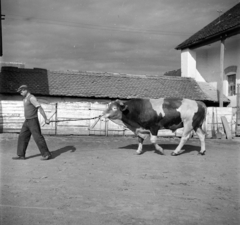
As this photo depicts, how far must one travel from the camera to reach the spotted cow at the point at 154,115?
934cm

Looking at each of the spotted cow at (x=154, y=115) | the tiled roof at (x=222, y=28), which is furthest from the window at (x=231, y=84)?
the spotted cow at (x=154, y=115)

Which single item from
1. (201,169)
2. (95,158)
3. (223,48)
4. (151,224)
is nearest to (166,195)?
(151,224)

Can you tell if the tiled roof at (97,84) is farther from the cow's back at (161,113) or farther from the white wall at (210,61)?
the cow's back at (161,113)

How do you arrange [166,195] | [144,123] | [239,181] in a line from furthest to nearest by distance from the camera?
[144,123] → [239,181] → [166,195]

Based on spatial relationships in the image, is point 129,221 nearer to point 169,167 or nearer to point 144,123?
point 169,167

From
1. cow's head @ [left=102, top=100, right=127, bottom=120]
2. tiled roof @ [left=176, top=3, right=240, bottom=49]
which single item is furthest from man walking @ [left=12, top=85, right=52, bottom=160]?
tiled roof @ [left=176, top=3, right=240, bottom=49]

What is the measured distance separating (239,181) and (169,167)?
70.0 inches

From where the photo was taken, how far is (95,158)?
28.9 feet

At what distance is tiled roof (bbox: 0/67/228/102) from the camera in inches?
659

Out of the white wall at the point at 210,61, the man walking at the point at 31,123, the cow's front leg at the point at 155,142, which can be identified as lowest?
the cow's front leg at the point at 155,142

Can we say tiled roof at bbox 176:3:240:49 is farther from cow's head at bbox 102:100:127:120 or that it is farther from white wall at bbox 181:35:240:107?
cow's head at bbox 102:100:127:120

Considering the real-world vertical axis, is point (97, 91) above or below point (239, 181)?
above

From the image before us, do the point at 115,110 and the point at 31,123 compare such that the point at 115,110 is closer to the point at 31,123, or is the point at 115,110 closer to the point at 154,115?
the point at 154,115

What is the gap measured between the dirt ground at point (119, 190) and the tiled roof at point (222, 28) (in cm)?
930
